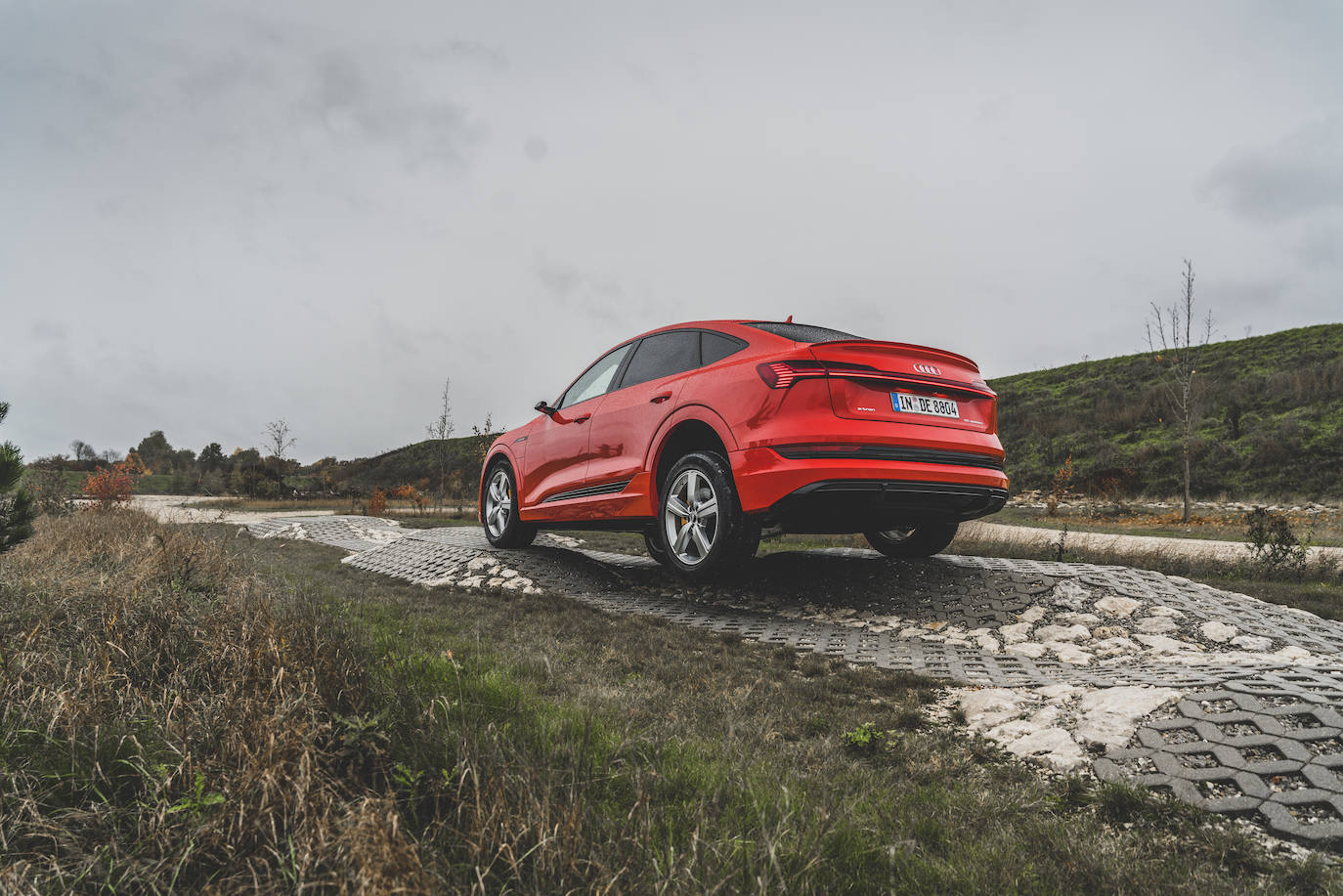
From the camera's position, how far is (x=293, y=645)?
2.62 metres

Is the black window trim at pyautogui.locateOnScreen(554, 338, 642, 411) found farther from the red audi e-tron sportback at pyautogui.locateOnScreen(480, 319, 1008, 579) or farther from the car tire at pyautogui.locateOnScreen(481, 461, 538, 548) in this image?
the car tire at pyautogui.locateOnScreen(481, 461, 538, 548)

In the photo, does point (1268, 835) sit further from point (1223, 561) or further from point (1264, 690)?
point (1223, 561)

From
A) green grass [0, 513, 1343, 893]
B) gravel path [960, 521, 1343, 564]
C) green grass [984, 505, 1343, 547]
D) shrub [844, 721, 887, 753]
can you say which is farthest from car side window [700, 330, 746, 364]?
green grass [984, 505, 1343, 547]

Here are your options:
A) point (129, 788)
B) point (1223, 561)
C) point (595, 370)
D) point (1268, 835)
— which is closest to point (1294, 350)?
point (1223, 561)

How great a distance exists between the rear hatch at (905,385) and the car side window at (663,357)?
1.20 metres

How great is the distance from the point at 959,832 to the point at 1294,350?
39.1 metres

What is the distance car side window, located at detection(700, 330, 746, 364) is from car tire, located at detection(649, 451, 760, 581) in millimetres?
716

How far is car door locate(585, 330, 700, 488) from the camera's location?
5.38 meters

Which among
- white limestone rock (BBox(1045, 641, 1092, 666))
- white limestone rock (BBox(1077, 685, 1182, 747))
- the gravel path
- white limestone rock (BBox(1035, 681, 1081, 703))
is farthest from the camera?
the gravel path

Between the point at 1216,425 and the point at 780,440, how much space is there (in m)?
27.6

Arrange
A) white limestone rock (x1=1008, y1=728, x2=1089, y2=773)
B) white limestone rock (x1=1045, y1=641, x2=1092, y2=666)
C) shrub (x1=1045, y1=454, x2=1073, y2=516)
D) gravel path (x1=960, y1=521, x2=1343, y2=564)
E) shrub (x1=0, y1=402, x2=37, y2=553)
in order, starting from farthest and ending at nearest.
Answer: shrub (x1=1045, y1=454, x2=1073, y2=516) < gravel path (x1=960, y1=521, x2=1343, y2=564) < white limestone rock (x1=1045, y1=641, x2=1092, y2=666) < shrub (x1=0, y1=402, x2=37, y2=553) < white limestone rock (x1=1008, y1=728, x2=1089, y2=773)

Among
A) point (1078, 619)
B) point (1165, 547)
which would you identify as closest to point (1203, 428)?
point (1165, 547)

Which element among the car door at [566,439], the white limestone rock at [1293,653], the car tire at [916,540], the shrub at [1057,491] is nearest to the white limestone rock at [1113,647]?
the white limestone rock at [1293,653]

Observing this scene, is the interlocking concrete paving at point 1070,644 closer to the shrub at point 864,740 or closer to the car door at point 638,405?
the shrub at point 864,740
